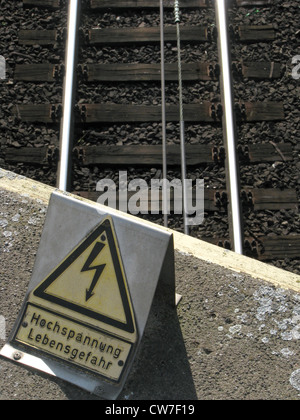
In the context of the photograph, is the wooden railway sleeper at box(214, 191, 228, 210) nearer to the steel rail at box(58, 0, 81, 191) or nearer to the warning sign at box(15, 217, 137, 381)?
the steel rail at box(58, 0, 81, 191)

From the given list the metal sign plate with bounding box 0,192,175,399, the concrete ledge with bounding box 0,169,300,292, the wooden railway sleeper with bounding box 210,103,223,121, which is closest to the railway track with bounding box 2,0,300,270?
the wooden railway sleeper with bounding box 210,103,223,121

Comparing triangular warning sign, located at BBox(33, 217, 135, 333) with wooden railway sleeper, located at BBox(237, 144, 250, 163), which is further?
wooden railway sleeper, located at BBox(237, 144, 250, 163)

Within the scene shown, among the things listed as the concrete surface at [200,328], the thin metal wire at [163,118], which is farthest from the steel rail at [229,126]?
the concrete surface at [200,328]

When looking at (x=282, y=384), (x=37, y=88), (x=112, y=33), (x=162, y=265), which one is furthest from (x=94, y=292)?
(x=112, y=33)

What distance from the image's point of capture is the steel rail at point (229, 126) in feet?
13.3

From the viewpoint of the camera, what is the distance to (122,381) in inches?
94.3

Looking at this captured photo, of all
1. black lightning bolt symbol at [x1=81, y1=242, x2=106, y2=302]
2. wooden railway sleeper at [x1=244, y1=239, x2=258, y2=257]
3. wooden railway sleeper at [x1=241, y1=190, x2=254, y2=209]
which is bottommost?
wooden railway sleeper at [x1=244, y1=239, x2=258, y2=257]

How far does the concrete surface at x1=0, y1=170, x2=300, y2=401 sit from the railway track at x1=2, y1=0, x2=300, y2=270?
1.21m

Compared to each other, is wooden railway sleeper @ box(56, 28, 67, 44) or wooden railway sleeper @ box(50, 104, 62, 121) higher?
wooden railway sleeper @ box(56, 28, 67, 44)

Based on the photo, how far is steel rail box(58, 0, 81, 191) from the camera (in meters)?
4.20

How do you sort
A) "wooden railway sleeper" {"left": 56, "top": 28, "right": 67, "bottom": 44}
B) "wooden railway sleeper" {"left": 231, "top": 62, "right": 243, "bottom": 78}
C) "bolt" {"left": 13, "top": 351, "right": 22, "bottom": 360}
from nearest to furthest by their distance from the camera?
"bolt" {"left": 13, "top": 351, "right": 22, "bottom": 360} → "wooden railway sleeper" {"left": 231, "top": 62, "right": 243, "bottom": 78} → "wooden railway sleeper" {"left": 56, "top": 28, "right": 67, "bottom": 44}

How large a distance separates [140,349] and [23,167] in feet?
7.51

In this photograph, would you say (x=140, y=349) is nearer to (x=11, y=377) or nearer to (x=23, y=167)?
(x=11, y=377)
